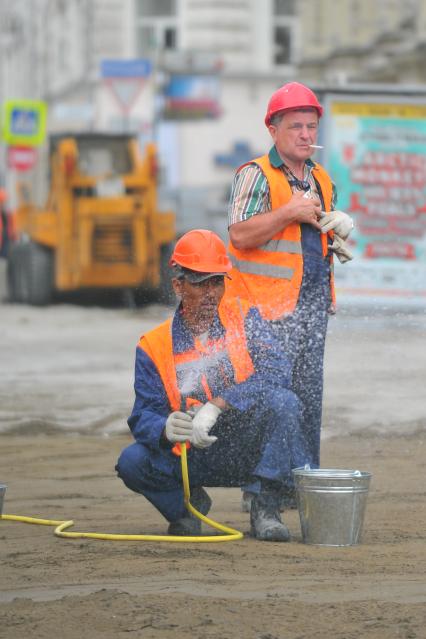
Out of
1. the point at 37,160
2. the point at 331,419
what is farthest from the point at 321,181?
the point at 37,160

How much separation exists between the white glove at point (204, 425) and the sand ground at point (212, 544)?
1.21ft

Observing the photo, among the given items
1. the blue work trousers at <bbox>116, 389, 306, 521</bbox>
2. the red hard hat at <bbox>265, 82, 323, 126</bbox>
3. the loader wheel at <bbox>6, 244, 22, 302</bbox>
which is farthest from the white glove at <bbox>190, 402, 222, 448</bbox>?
the loader wheel at <bbox>6, 244, 22, 302</bbox>

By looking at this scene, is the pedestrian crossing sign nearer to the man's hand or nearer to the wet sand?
the wet sand

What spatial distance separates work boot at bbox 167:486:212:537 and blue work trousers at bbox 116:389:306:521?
136 millimetres

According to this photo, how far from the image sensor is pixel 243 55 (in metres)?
40.0

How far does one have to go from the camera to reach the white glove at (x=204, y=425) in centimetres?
555

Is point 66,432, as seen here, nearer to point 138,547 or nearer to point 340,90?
Result: point 138,547

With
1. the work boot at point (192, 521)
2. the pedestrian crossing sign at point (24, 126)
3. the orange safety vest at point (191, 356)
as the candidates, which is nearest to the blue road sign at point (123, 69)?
the pedestrian crossing sign at point (24, 126)

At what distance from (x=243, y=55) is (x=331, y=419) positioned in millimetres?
31206

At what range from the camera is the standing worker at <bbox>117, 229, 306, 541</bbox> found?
19.0 feet

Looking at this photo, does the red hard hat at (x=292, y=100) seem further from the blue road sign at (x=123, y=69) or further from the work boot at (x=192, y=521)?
the blue road sign at (x=123, y=69)

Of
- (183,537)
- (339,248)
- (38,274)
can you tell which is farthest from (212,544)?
(38,274)

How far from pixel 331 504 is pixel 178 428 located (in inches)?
22.4

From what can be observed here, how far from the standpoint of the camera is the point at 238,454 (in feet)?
19.2
